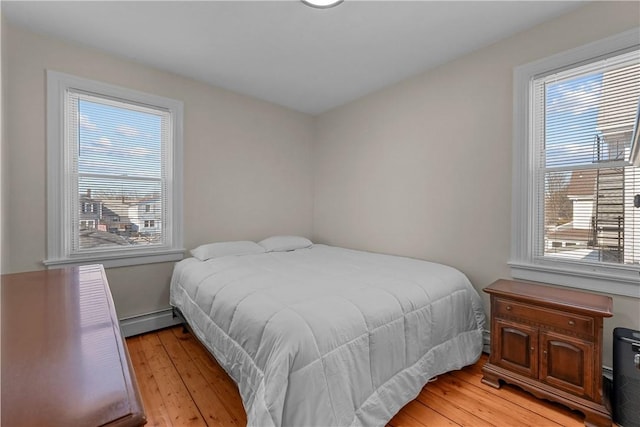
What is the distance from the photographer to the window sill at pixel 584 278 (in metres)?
1.76

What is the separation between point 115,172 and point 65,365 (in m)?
2.48

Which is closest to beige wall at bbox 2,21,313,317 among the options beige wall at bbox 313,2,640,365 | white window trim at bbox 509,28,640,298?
beige wall at bbox 313,2,640,365

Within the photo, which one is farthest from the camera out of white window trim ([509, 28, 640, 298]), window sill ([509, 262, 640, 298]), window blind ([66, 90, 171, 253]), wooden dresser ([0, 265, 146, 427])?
window blind ([66, 90, 171, 253])

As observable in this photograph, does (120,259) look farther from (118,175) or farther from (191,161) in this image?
(191,161)

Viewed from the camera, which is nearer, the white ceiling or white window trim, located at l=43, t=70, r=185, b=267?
the white ceiling

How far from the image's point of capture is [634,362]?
1.50 meters

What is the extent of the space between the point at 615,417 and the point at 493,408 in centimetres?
60

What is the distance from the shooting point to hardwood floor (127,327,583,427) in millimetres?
1617

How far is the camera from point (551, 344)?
1.72m

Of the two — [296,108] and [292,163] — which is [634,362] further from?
[296,108]

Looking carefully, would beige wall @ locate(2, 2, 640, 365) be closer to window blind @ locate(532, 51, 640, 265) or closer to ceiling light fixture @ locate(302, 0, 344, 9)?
window blind @ locate(532, 51, 640, 265)

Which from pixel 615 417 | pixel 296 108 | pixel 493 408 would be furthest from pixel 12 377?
pixel 296 108

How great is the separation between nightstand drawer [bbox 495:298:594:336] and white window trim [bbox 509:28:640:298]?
17.2 inches

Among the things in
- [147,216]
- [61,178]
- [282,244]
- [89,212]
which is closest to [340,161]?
[282,244]
